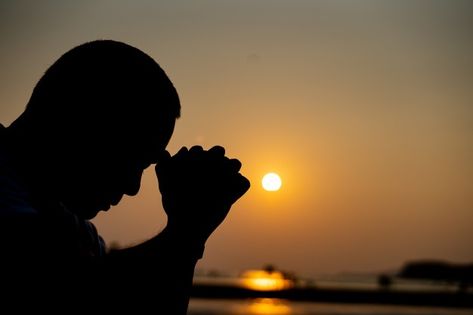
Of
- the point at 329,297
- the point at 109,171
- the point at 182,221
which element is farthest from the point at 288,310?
the point at 182,221

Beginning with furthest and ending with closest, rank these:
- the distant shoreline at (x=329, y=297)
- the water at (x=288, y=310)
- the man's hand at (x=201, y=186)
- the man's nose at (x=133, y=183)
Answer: the distant shoreline at (x=329, y=297) → the water at (x=288, y=310) → the man's nose at (x=133, y=183) → the man's hand at (x=201, y=186)

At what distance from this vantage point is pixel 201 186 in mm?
1383

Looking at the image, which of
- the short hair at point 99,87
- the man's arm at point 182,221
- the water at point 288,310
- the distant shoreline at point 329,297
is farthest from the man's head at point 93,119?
the distant shoreline at point 329,297

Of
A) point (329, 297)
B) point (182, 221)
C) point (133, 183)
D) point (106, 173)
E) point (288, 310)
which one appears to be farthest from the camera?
point (329, 297)

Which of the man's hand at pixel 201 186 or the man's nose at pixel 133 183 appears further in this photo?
the man's nose at pixel 133 183

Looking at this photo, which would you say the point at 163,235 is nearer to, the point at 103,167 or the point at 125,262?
the point at 125,262

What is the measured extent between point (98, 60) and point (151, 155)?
29 cm

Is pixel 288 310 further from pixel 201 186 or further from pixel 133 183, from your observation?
pixel 201 186

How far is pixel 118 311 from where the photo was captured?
113 cm

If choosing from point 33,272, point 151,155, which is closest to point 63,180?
point 151,155

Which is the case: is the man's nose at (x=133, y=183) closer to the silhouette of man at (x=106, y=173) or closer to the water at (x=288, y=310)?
the silhouette of man at (x=106, y=173)

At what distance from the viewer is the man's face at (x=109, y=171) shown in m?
1.43

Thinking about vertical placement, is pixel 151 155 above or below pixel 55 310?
above

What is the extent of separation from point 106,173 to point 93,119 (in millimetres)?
159
